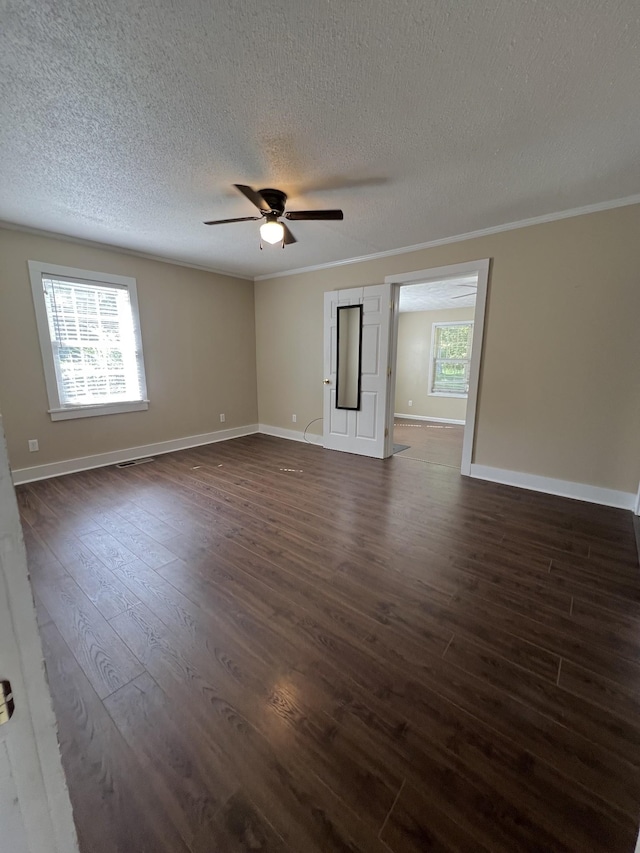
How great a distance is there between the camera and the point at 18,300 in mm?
3469

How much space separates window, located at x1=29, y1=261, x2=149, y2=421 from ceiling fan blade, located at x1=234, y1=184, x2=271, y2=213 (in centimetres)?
244

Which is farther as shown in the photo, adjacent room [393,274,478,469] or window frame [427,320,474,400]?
window frame [427,320,474,400]

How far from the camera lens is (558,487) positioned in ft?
11.0

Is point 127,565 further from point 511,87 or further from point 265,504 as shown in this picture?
point 511,87

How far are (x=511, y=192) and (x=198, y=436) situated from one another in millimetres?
4621

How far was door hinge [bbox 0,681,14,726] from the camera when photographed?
0.45 m

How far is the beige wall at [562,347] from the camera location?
2920mm

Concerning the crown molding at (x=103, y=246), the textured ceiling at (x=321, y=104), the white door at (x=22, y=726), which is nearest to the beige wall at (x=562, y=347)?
the textured ceiling at (x=321, y=104)

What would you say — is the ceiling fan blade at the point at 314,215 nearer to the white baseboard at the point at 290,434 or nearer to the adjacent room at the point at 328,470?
the adjacent room at the point at 328,470

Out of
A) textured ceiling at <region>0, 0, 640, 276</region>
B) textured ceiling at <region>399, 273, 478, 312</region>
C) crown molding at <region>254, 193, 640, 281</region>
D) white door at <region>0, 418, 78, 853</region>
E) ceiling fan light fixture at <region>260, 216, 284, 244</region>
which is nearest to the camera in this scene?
white door at <region>0, 418, 78, 853</region>

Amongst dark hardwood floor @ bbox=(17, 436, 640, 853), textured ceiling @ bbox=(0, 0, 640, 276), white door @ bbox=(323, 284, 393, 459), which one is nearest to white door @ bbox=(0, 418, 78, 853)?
dark hardwood floor @ bbox=(17, 436, 640, 853)

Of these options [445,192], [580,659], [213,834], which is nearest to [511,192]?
[445,192]

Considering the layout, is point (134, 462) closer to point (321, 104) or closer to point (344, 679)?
point (344, 679)

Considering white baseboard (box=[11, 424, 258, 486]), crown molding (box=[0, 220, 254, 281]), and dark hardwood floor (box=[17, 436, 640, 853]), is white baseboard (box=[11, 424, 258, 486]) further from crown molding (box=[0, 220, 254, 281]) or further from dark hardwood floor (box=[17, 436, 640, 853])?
crown molding (box=[0, 220, 254, 281])
